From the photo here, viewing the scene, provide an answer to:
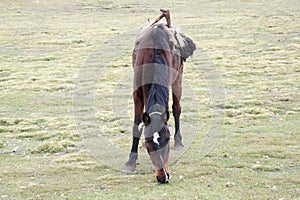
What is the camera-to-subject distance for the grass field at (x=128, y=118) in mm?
8195

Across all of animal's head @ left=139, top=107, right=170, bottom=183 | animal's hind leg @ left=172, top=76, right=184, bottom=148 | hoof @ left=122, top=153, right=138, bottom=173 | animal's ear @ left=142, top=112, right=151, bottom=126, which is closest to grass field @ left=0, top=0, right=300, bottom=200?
hoof @ left=122, top=153, right=138, bottom=173

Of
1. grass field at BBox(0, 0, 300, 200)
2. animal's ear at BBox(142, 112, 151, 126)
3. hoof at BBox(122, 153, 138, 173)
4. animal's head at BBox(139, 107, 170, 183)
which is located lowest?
grass field at BBox(0, 0, 300, 200)

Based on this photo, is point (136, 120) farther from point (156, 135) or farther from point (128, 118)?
point (128, 118)

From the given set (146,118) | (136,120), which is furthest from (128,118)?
(146,118)

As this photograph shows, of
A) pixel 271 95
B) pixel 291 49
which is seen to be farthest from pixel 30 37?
pixel 271 95

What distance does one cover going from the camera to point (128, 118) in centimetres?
1341

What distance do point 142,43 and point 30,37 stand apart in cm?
2633

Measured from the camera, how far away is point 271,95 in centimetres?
1589

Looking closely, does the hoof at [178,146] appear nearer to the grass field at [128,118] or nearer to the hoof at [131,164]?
the grass field at [128,118]

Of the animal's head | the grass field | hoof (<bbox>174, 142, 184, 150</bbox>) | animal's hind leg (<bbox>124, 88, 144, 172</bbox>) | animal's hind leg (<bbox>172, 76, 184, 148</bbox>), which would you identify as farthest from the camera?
animal's hind leg (<bbox>172, 76, 184, 148</bbox>)

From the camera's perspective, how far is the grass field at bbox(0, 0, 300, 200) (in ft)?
26.9

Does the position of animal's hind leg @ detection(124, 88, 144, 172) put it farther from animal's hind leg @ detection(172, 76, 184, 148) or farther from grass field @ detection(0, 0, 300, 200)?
animal's hind leg @ detection(172, 76, 184, 148)

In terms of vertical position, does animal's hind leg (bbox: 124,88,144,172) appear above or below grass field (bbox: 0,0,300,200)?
above

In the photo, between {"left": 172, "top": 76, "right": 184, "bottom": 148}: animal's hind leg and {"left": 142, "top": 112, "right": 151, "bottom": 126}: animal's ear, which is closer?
{"left": 142, "top": 112, "right": 151, "bottom": 126}: animal's ear
